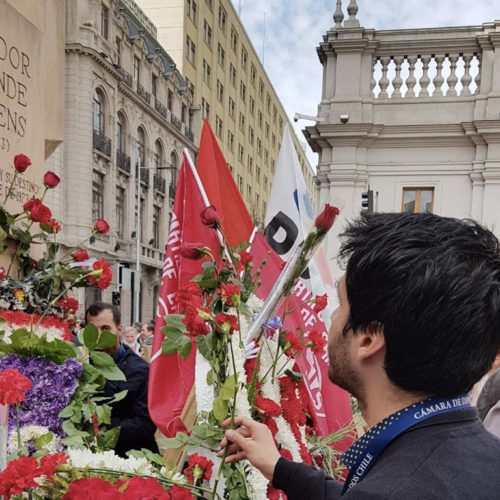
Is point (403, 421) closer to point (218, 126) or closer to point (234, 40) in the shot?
point (218, 126)

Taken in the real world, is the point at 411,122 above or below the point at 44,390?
above

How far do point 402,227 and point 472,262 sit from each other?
13cm

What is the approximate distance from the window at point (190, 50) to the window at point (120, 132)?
9.31 meters

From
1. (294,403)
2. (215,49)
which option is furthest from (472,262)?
(215,49)

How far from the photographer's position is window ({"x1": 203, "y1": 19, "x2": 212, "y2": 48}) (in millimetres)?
32844

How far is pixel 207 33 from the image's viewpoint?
33.5 meters

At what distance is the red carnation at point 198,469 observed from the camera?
126cm

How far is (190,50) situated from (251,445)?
32.5 meters

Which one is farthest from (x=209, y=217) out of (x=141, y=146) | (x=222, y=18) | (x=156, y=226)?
(x=222, y=18)

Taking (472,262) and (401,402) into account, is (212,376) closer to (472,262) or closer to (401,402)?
(401,402)

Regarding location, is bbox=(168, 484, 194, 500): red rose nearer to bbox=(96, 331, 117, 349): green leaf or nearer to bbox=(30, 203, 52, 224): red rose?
bbox=(96, 331, 117, 349): green leaf

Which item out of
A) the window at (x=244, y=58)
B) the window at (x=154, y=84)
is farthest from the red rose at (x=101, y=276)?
the window at (x=244, y=58)

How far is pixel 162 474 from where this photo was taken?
1.24m

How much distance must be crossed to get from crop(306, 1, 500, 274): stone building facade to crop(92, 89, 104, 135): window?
12.6 metres
